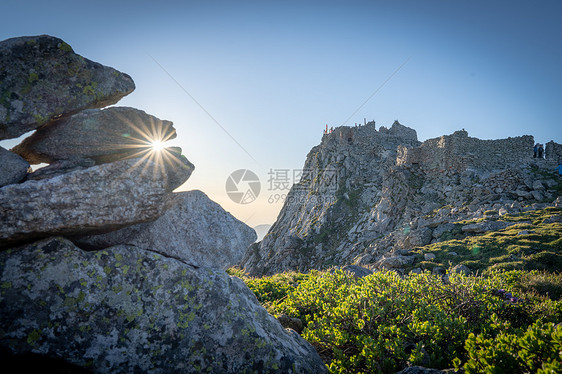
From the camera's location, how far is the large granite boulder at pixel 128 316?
4453 millimetres

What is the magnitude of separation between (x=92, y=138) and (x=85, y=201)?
1885 mm

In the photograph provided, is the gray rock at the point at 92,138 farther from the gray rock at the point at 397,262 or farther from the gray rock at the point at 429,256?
the gray rock at the point at 429,256

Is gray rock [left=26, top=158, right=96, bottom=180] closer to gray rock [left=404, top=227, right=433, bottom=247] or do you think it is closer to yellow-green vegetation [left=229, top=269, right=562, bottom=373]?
yellow-green vegetation [left=229, top=269, right=562, bottom=373]

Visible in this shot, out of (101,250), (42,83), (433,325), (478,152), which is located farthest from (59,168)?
(478,152)

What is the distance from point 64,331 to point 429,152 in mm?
38191

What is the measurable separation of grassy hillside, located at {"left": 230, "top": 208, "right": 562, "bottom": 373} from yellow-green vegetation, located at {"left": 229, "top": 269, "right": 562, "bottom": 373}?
2 centimetres

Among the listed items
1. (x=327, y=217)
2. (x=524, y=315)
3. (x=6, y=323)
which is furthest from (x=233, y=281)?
(x=327, y=217)

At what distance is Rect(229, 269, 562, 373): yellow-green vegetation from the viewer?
4.50 meters

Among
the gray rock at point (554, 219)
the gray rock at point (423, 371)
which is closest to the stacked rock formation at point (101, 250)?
the gray rock at point (423, 371)

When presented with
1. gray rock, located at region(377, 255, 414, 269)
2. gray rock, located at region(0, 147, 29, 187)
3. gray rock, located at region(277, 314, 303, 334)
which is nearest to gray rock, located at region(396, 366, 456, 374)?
gray rock, located at region(277, 314, 303, 334)

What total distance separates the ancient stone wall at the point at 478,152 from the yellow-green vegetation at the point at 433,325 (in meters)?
25.2

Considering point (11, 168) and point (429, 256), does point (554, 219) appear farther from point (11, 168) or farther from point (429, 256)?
point (11, 168)

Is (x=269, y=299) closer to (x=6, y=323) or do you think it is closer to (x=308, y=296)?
(x=308, y=296)

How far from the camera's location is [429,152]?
112ft
